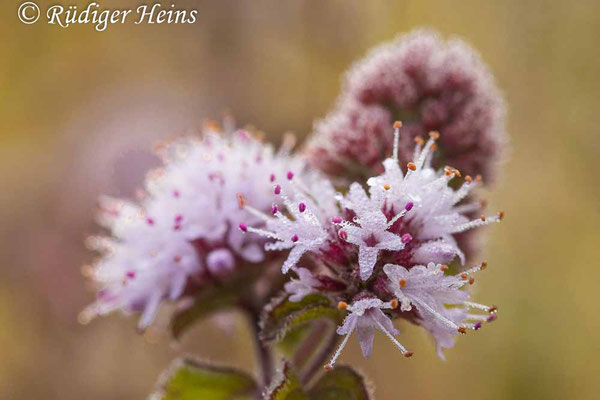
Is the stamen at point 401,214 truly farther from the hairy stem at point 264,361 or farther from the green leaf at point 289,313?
the hairy stem at point 264,361

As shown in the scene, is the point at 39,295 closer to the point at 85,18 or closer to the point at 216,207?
the point at 85,18

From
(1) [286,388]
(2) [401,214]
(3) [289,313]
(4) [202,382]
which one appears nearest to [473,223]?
(2) [401,214]

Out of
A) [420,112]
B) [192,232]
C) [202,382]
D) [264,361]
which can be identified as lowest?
[202,382]

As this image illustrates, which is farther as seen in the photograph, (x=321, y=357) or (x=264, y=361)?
(x=264, y=361)

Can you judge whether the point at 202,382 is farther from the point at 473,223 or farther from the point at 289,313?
the point at 473,223

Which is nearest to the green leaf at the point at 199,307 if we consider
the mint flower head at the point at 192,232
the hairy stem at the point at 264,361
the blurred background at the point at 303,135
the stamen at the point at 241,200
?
the mint flower head at the point at 192,232

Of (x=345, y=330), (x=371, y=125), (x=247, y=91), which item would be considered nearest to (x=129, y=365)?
(x=247, y=91)
